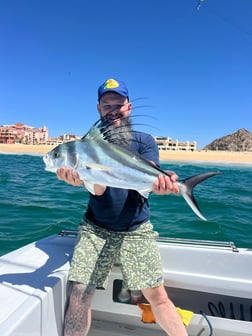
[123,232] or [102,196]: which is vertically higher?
[102,196]

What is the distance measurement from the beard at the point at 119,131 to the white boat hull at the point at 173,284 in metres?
1.07

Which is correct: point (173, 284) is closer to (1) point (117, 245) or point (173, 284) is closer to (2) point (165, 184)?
(1) point (117, 245)

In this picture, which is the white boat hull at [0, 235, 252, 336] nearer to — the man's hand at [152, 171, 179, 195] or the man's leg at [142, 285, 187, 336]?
the man's leg at [142, 285, 187, 336]

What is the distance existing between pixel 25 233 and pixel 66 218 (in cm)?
133

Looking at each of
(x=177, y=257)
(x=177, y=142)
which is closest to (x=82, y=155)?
(x=177, y=257)

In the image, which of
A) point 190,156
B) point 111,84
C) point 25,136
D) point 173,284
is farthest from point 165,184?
point 25,136

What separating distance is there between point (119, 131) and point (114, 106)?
13.6 inches

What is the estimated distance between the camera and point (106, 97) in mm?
2527

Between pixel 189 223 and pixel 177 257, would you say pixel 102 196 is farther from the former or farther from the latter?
pixel 189 223

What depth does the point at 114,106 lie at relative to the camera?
251cm

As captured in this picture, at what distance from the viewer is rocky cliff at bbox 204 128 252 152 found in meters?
98.3

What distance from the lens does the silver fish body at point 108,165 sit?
2.01 meters

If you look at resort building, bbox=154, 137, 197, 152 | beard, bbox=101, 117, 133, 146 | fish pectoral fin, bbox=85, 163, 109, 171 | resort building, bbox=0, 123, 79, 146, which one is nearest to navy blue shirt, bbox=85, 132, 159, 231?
beard, bbox=101, 117, 133, 146

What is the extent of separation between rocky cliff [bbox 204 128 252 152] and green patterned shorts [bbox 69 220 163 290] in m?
98.1
